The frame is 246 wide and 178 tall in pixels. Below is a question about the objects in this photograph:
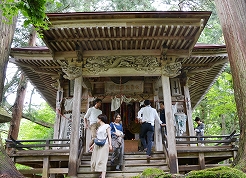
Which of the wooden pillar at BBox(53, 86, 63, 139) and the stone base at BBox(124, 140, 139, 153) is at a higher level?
the wooden pillar at BBox(53, 86, 63, 139)

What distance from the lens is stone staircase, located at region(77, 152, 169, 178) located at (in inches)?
245

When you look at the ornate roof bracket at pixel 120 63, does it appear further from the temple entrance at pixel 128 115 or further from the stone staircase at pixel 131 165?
the temple entrance at pixel 128 115

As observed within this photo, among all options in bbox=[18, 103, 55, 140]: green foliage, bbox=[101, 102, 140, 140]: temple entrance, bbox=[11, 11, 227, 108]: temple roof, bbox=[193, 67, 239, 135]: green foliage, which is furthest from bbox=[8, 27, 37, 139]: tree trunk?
bbox=[193, 67, 239, 135]: green foliage

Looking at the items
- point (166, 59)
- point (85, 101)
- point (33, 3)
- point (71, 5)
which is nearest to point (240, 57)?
point (166, 59)

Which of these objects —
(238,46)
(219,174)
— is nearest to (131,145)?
(238,46)

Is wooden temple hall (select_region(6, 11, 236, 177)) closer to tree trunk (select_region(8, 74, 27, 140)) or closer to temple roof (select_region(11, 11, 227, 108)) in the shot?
temple roof (select_region(11, 11, 227, 108))

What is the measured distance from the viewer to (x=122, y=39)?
6898mm

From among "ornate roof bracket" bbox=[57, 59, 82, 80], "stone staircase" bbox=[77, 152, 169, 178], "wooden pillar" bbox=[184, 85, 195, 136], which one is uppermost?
"ornate roof bracket" bbox=[57, 59, 82, 80]

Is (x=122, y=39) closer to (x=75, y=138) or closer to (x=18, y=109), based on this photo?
(x=75, y=138)

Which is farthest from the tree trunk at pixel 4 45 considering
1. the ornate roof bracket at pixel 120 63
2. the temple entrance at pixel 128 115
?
the temple entrance at pixel 128 115

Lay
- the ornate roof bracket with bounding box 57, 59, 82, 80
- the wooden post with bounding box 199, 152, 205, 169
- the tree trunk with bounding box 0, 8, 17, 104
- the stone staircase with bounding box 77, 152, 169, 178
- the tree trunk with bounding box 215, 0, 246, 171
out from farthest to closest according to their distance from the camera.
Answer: the wooden post with bounding box 199, 152, 205, 169 → the ornate roof bracket with bounding box 57, 59, 82, 80 → the stone staircase with bounding box 77, 152, 169, 178 → the tree trunk with bounding box 0, 8, 17, 104 → the tree trunk with bounding box 215, 0, 246, 171

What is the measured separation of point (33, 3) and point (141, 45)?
3.96m

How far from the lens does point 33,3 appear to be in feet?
13.0

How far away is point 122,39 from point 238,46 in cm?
→ 319
